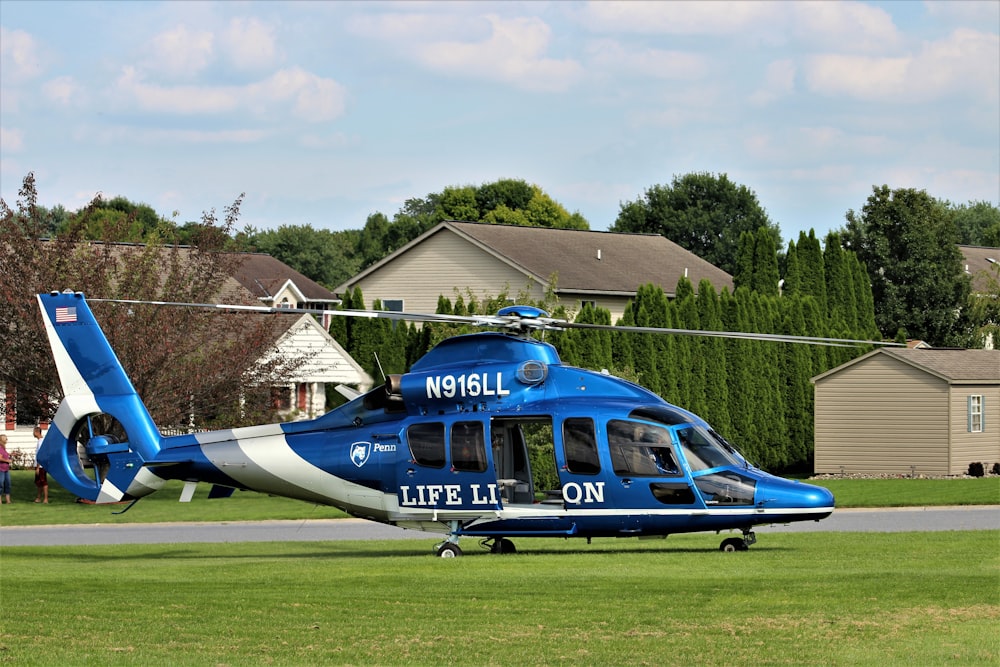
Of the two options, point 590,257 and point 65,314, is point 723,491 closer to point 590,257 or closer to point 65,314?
point 65,314

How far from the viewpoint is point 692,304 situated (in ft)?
141

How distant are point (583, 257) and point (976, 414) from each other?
1780cm

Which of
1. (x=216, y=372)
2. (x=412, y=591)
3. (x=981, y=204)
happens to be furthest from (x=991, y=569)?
(x=981, y=204)

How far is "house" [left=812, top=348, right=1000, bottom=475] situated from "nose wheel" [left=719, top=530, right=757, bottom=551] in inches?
880

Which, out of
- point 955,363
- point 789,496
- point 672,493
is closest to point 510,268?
point 955,363

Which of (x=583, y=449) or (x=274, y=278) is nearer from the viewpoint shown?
(x=583, y=449)

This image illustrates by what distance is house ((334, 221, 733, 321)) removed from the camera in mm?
51406

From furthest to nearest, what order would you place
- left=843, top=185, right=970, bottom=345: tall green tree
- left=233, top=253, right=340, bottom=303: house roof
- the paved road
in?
left=843, top=185, right=970, bottom=345: tall green tree → left=233, top=253, right=340, bottom=303: house roof → the paved road

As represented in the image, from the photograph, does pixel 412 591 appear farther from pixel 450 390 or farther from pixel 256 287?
pixel 256 287

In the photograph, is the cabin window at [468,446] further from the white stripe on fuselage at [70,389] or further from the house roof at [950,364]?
the house roof at [950,364]

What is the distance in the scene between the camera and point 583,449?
734 inches

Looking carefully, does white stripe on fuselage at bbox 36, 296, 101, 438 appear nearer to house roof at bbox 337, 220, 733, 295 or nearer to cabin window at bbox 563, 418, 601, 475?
cabin window at bbox 563, 418, 601, 475

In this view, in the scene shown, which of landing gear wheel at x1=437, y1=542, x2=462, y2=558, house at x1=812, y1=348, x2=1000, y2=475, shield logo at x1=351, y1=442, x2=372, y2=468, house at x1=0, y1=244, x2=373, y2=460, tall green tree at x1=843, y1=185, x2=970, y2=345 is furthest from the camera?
tall green tree at x1=843, y1=185, x2=970, y2=345

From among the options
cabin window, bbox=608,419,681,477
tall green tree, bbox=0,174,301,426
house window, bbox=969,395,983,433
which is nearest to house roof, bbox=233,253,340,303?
tall green tree, bbox=0,174,301,426
